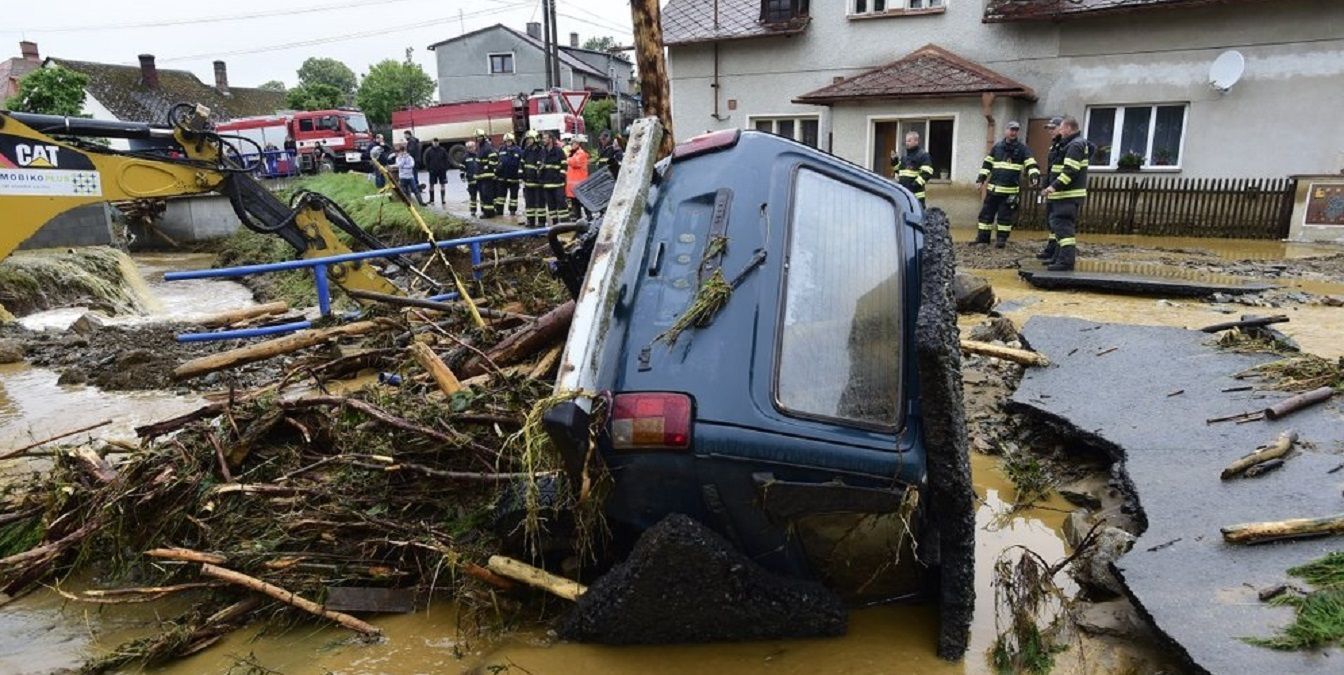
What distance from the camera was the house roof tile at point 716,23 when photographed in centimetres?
1734

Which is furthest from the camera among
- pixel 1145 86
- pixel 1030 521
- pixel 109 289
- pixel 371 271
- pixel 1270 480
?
pixel 1145 86

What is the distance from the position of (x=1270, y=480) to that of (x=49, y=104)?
91.1 feet

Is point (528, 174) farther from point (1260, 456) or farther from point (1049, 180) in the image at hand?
point (1260, 456)

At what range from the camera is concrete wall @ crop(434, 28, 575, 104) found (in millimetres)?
45906

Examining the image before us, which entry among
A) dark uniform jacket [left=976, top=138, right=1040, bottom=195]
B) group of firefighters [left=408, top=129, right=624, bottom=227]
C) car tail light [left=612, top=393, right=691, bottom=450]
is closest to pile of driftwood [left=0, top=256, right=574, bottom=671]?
car tail light [left=612, top=393, right=691, bottom=450]

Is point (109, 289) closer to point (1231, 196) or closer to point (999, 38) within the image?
point (999, 38)

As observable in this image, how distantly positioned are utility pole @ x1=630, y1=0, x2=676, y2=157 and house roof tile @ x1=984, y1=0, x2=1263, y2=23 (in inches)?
380

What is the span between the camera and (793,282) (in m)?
2.73

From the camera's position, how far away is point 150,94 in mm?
42812

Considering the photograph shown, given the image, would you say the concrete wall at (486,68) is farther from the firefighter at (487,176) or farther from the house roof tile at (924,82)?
the house roof tile at (924,82)

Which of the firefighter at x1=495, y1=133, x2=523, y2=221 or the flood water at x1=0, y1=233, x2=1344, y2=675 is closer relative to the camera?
the flood water at x1=0, y1=233, x2=1344, y2=675

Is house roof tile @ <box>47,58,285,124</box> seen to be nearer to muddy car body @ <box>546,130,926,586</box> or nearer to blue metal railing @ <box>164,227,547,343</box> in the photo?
blue metal railing @ <box>164,227,547,343</box>

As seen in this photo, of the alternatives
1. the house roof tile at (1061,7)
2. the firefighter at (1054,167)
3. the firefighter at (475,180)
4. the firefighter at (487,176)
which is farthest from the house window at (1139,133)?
the firefighter at (475,180)

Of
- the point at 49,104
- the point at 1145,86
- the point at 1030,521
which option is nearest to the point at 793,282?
the point at 1030,521
